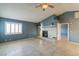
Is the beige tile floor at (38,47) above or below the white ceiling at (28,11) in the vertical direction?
below

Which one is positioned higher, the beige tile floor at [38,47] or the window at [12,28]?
the window at [12,28]

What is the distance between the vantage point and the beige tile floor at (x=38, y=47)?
2059 millimetres

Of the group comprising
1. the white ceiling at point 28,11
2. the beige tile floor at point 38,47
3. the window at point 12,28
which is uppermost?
the white ceiling at point 28,11

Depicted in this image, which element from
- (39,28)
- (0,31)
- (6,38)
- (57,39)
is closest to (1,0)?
(0,31)

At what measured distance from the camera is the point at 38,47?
7.79 ft

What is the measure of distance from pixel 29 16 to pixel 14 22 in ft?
1.18

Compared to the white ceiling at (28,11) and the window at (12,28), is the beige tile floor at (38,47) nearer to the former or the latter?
the window at (12,28)

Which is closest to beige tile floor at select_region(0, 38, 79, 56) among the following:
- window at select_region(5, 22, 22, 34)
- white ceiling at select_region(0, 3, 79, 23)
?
window at select_region(5, 22, 22, 34)

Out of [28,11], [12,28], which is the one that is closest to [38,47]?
[12,28]

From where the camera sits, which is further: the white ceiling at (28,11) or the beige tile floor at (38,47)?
the beige tile floor at (38,47)

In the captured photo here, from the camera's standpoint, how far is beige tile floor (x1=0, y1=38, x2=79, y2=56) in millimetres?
2059

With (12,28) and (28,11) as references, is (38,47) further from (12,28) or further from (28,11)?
(28,11)

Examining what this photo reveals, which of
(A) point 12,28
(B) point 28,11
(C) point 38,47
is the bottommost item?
(C) point 38,47

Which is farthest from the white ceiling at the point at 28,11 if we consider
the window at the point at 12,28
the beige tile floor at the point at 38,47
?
the beige tile floor at the point at 38,47
